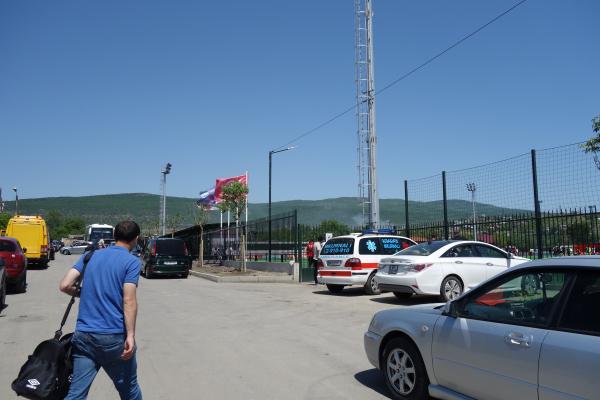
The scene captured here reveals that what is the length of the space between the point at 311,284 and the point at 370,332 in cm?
1407

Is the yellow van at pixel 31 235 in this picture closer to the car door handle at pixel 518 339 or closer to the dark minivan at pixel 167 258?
the dark minivan at pixel 167 258

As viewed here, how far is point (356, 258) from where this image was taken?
14898 millimetres

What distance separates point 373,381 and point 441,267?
261 inches

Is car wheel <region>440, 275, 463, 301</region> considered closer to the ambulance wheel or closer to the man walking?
the ambulance wheel

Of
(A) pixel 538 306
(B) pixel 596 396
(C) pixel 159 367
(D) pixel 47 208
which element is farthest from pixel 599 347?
(D) pixel 47 208

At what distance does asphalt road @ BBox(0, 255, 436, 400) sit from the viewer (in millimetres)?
5980

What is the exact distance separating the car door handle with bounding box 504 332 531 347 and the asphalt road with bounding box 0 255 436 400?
1867mm

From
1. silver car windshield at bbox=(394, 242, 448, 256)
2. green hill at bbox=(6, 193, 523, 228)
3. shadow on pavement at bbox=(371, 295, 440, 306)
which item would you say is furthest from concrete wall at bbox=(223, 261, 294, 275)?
green hill at bbox=(6, 193, 523, 228)

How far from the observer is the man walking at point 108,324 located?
Answer: 394cm

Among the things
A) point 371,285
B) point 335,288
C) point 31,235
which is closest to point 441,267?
point 371,285

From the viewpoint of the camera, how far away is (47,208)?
175 m

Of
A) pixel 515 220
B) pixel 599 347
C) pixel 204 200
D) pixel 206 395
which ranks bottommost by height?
pixel 206 395

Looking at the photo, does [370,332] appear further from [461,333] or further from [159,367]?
[159,367]

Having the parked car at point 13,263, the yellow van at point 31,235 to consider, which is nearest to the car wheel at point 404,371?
the parked car at point 13,263
